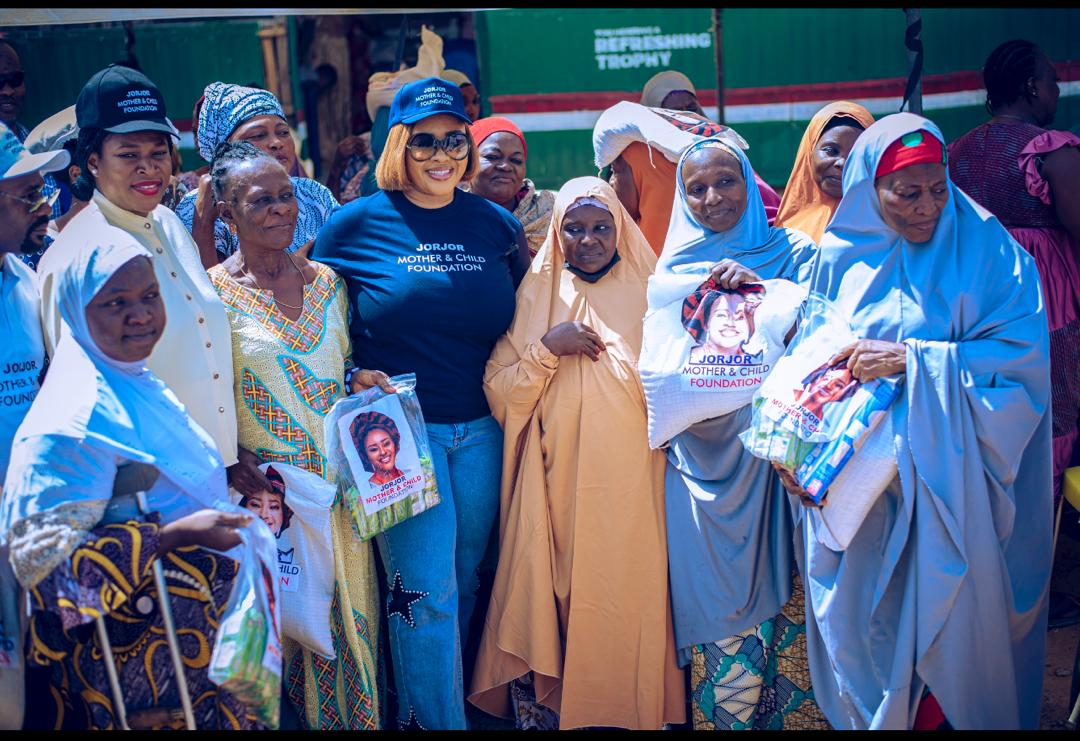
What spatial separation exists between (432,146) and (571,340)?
36.5 inches

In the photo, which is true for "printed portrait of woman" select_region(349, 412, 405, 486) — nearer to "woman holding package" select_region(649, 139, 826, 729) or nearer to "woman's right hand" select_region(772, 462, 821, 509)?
"woman holding package" select_region(649, 139, 826, 729)

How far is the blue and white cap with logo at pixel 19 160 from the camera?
140 inches

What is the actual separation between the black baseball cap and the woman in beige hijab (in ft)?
5.05

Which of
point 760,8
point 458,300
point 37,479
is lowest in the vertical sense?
point 37,479

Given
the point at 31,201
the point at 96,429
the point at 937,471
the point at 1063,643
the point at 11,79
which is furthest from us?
the point at 11,79

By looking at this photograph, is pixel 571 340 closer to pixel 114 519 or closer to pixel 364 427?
pixel 364 427

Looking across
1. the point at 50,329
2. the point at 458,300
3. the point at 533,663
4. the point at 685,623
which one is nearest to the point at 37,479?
the point at 50,329

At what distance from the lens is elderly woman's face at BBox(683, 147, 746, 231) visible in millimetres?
3996

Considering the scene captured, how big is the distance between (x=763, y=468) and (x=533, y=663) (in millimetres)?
1174

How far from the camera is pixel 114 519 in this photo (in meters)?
3.04

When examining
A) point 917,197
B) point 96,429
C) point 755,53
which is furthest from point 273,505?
point 755,53

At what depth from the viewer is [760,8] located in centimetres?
824

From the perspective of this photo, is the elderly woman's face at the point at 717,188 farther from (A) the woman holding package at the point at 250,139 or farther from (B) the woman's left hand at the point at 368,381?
(A) the woman holding package at the point at 250,139

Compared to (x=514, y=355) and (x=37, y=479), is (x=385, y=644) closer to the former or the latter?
(x=514, y=355)
